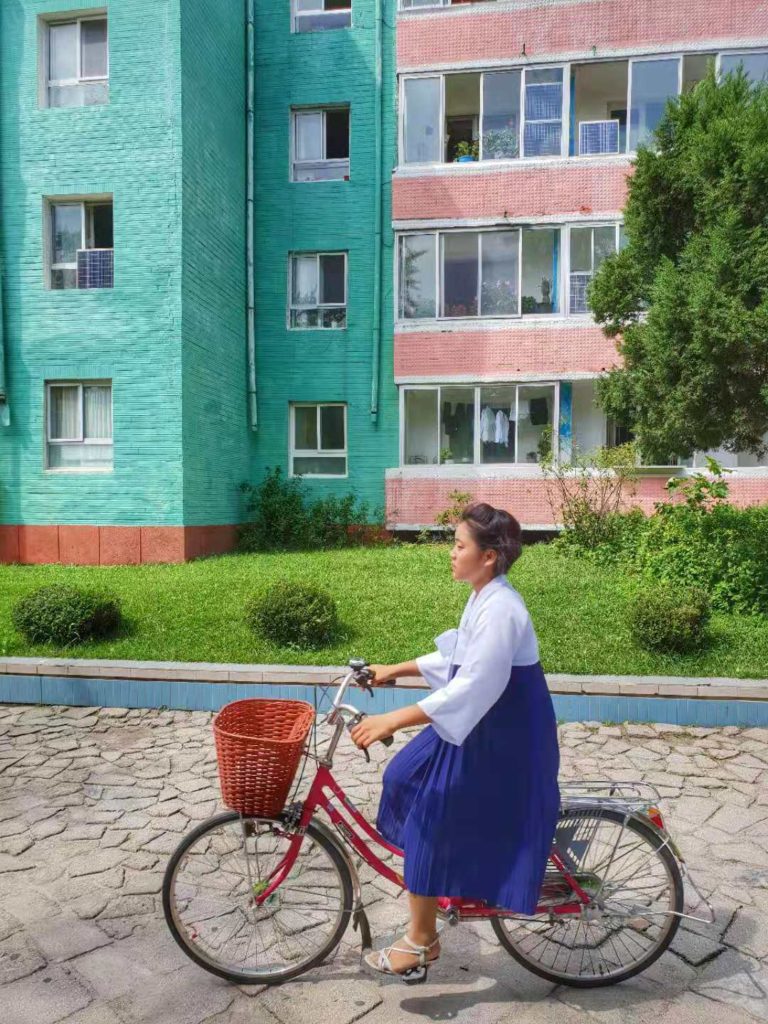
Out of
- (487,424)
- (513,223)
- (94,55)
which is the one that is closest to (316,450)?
(487,424)

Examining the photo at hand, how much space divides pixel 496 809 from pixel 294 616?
5.35 meters

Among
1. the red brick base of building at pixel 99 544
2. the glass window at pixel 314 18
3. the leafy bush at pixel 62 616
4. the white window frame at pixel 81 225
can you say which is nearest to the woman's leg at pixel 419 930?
the leafy bush at pixel 62 616

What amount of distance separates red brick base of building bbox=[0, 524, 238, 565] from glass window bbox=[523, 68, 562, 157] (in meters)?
10.7

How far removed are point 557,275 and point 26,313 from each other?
10681 millimetres

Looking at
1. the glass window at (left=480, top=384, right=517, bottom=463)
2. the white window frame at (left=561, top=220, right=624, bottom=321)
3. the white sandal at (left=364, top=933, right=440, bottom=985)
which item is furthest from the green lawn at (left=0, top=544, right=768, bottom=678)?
the white window frame at (left=561, top=220, right=624, bottom=321)

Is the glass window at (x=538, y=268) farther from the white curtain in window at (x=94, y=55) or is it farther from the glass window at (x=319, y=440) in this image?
the white curtain in window at (x=94, y=55)

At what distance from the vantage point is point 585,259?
16.9 meters

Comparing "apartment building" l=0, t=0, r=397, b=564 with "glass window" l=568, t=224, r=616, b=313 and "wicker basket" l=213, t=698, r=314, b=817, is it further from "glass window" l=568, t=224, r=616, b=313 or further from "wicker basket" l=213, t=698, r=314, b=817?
"wicker basket" l=213, t=698, r=314, b=817

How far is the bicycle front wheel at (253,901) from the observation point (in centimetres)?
310

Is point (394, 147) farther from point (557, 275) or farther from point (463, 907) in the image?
point (463, 907)

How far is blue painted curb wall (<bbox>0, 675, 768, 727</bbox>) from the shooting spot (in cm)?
673

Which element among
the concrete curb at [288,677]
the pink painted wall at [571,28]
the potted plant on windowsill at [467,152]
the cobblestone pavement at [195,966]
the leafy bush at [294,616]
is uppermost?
the pink painted wall at [571,28]

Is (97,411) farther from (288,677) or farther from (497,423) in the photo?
(288,677)

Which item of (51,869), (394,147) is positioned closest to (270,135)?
(394,147)
